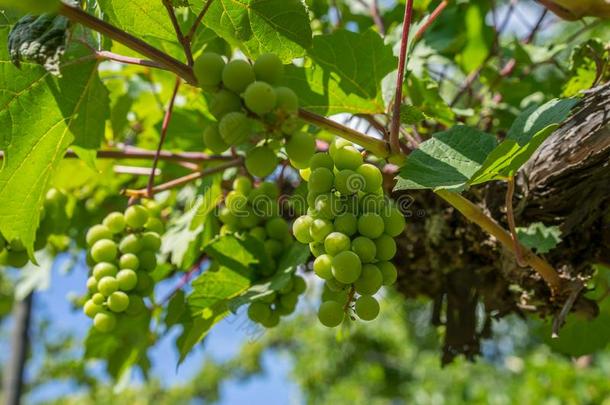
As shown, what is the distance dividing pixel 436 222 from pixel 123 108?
0.73 metres

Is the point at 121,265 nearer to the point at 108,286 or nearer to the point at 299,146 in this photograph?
the point at 108,286

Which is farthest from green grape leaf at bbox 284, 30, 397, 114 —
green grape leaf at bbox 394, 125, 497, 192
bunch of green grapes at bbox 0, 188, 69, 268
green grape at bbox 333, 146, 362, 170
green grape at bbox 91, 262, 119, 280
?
bunch of green grapes at bbox 0, 188, 69, 268

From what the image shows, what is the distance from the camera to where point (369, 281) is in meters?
0.68

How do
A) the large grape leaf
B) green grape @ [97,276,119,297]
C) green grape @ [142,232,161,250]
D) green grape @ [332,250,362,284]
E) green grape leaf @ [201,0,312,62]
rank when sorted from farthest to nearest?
green grape @ [142,232,161,250] → green grape @ [97,276,119,297] → the large grape leaf → green grape leaf @ [201,0,312,62] → green grape @ [332,250,362,284]

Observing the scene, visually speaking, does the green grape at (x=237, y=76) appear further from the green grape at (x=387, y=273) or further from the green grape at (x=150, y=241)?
the green grape at (x=150, y=241)

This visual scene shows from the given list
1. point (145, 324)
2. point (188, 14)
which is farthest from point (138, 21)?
point (145, 324)

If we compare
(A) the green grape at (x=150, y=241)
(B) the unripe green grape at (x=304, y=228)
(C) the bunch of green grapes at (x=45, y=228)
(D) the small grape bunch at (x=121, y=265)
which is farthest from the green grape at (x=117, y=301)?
(B) the unripe green grape at (x=304, y=228)

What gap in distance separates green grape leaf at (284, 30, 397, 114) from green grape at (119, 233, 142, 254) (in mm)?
374

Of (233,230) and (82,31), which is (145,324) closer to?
(233,230)

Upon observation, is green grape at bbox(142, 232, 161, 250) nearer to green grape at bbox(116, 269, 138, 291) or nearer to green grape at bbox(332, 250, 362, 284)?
green grape at bbox(116, 269, 138, 291)

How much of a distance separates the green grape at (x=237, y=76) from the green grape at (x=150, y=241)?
24.0 inches

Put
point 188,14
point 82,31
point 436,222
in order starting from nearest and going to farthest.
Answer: point 82,31 < point 188,14 < point 436,222

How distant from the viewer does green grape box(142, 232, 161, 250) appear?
114 centimetres

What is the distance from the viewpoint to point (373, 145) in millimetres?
766
